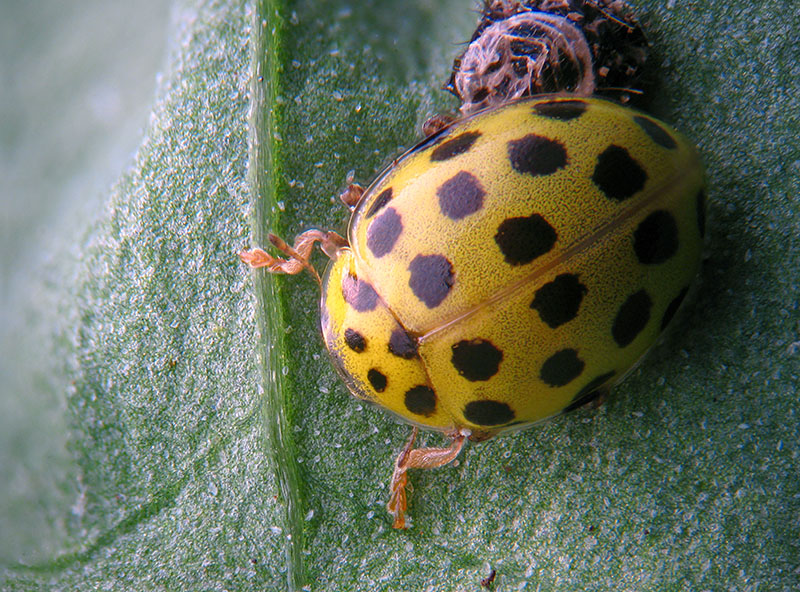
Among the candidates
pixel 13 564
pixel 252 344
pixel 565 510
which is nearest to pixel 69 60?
pixel 252 344

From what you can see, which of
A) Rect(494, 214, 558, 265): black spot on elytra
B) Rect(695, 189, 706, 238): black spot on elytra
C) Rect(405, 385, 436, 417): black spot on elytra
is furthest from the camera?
Rect(405, 385, 436, 417): black spot on elytra

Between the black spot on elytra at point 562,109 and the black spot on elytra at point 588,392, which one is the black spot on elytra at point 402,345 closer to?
the black spot on elytra at point 588,392

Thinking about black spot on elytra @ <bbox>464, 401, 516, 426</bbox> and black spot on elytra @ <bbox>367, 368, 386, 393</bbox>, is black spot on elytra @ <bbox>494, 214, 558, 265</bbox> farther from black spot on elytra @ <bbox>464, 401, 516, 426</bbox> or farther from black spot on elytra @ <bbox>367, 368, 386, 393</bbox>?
black spot on elytra @ <bbox>367, 368, 386, 393</bbox>

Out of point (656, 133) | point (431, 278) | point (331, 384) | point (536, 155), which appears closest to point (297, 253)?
point (331, 384)

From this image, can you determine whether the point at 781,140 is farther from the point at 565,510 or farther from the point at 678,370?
the point at 565,510

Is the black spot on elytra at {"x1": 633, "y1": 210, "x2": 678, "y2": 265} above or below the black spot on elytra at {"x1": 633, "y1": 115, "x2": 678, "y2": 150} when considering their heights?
below

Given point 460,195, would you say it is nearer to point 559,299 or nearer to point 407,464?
point 559,299

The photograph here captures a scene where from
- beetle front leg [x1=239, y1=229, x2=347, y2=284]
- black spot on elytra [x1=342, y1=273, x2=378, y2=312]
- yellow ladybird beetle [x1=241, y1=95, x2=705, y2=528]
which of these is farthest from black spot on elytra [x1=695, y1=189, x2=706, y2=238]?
beetle front leg [x1=239, y1=229, x2=347, y2=284]
